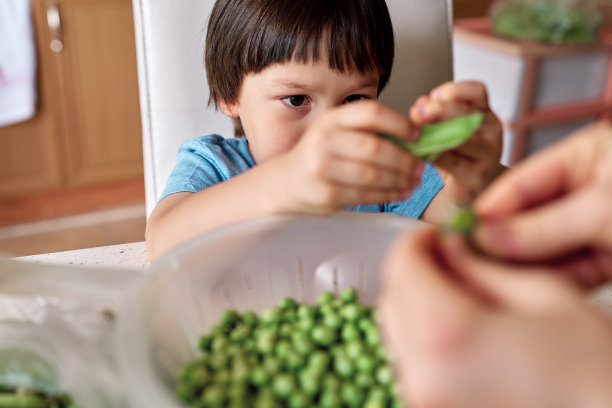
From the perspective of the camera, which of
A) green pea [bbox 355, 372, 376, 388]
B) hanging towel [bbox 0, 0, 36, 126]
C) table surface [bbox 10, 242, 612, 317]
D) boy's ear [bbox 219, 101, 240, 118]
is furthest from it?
hanging towel [bbox 0, 0, 36, 126]

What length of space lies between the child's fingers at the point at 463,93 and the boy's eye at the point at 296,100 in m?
0.24

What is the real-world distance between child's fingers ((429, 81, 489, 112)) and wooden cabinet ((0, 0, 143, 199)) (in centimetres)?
195

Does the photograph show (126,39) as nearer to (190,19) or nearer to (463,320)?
(190,19)

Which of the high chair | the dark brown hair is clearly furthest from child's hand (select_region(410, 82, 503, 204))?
the high chair

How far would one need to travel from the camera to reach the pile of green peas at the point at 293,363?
489 millimetres

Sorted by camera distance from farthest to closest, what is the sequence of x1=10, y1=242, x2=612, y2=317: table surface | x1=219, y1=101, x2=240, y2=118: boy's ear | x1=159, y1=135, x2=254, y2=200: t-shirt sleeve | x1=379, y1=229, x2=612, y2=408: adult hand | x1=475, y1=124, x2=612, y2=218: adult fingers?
x1=219, y1=101, x2=240, y2=118: boy's ear → x1=159, y1=135, x2=254, y2=200: t-shirt sleeve → x1=10, y1=242, x2=612, y2=317: table surface → x1=475, y1=124, x2=612, y2=218: adult fingers → x1=379, y1=229, x2=612, y2=408: adult hand

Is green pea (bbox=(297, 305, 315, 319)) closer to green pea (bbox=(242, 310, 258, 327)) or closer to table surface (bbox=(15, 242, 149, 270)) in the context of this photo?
green pea (bbox=(242, 310, 258, 327))

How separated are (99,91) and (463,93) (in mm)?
2035

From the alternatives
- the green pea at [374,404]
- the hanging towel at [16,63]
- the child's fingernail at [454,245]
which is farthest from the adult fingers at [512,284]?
the hanging towel at [16,63]

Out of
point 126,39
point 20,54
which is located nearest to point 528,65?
point 126,39

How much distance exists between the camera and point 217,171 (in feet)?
3.08

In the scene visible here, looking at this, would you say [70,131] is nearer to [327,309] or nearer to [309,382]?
[327,309]

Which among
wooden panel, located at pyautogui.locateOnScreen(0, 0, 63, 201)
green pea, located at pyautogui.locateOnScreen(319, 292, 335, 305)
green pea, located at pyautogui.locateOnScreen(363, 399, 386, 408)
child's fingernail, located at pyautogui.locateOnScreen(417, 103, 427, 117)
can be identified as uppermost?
child's fingernail, located at pyautogui.locateOnScreen(417, 103, 427, 117)

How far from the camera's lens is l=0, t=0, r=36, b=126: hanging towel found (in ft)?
6.90
